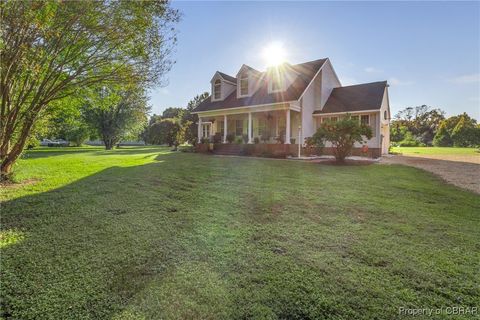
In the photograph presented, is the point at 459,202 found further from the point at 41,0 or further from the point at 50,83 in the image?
the point at 50,83

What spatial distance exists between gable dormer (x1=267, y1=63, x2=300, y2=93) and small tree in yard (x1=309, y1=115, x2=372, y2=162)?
6.28 meters

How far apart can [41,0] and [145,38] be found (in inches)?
104

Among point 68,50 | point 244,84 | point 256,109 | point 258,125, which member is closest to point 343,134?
point 256,109

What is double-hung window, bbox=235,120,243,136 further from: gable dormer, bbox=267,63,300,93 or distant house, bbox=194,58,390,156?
gable dormer, bbox=267,63,300,93

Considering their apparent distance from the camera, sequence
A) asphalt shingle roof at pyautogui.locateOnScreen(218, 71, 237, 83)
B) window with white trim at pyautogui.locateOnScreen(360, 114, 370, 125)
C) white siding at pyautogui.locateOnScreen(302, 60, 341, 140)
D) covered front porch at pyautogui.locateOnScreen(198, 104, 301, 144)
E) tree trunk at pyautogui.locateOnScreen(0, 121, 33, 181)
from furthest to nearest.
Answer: asphalt shingle roof at pyautogui.locateOnScreen(218, 71, 237, 83) < white siding at pyautogui.locateOnScreen(302, 60, 341, 140) < covered front porch at pyautogui.locateOnScreen(198, 104, 301, 144) < window with white trim at pyautogui.locateOnScreen(360, 114, 370, 125) < tree trunk at pyautogui.locateOnScreen(0, 121, 33, 181)

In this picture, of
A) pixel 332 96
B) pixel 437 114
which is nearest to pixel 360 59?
pixel 332 96

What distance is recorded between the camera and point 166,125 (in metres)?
30.3

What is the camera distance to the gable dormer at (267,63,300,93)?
17547 millimetres

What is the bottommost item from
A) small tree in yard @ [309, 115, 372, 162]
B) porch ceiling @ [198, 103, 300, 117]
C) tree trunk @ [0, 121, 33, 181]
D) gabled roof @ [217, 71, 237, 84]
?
tree trunk @ [0, 121, 33, 181]

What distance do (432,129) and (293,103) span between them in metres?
61.7

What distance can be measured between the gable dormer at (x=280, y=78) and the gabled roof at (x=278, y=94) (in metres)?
0.29

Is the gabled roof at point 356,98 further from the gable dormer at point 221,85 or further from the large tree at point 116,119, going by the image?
the large tree at point 116,119

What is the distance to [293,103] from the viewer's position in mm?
15578

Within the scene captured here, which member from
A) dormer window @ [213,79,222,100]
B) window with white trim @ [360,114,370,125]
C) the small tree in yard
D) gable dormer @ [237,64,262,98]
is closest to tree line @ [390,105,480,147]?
window with white trim @ [360,114,370,125]
